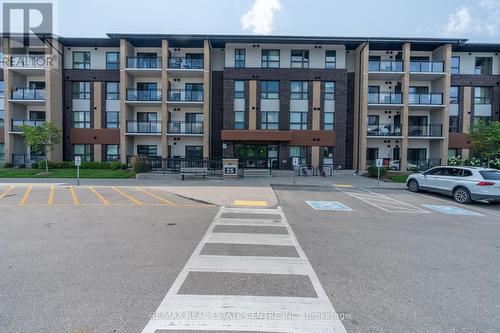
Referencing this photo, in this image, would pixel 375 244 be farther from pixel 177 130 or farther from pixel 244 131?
pixel 177 130

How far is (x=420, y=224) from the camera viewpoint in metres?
7.73

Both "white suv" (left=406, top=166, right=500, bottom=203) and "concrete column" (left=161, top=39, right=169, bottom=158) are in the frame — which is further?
"concrete column" (left=161, top=39, right=169, bottom=158)

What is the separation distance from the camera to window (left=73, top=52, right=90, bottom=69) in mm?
27062

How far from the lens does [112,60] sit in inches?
1065

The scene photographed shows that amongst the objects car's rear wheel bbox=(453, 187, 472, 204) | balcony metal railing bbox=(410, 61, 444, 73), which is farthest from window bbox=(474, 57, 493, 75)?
car's rear wheel bbox=(453, 187, 472, 204)

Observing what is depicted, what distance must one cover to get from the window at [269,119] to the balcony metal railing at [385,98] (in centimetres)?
962

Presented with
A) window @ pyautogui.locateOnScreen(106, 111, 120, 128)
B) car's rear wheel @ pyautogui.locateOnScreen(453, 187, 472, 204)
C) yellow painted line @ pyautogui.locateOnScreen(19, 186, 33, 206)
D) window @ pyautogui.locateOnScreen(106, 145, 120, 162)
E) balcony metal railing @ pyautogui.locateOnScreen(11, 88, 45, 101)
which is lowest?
yellow painted line @ pyautogui.locateOnScreen(19, 186, 33, 206)

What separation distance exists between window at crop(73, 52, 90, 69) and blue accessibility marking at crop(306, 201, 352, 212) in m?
28.4

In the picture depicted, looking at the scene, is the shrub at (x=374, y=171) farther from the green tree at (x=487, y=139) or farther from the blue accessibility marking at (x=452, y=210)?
the blue accessibility marking at (x=452, y=210)

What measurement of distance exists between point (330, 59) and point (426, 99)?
10341 millimetres

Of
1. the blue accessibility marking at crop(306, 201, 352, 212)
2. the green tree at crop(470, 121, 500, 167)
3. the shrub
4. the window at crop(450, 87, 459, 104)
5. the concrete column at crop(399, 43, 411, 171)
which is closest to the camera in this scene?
the blue accessibility marking at crop(306, 201, 352, 212)

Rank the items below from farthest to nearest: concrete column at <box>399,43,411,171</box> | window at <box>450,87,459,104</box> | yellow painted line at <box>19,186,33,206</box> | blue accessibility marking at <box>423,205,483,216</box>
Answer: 1. window at <box>450,87,459,104</box>
2. concrete column at <box>399,43,411,171</box>
3. yellow painted line at <box>19,186,33,206</box>
4. blue accessibility marking at <box>423,205,483,216</box>

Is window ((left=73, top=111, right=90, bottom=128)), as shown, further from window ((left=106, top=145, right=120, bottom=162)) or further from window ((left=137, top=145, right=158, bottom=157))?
window ((left=137, top=145, right=158, bottom=157))

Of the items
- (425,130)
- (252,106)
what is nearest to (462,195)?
(425,130)
